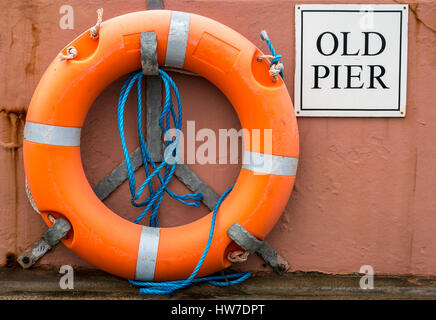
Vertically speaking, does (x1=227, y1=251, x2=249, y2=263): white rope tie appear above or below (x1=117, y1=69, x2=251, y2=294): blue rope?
below

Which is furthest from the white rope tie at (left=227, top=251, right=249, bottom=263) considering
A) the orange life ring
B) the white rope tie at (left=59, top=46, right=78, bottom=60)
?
the white rope tie at (left=59, top=46, right=78, bottom=60)

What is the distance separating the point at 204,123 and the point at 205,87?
0.13 metres

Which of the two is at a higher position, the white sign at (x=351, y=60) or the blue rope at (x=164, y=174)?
the white sign at (x=351, y=60)

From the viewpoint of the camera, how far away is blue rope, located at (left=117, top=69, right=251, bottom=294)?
1.71 meters

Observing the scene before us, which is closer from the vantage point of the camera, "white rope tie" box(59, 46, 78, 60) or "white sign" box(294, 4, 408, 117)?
"white rope tie" box(59, 46, 78, 60)

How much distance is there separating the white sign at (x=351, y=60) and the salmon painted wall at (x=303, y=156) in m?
0.04

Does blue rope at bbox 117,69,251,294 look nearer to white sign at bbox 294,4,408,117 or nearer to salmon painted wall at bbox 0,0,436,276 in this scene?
salmon painted wall at bbox 0,0,436,276

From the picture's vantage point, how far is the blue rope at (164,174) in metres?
1.71

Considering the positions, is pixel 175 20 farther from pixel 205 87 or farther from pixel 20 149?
pixel 20 149

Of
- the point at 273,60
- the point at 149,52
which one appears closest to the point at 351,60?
the point at 273,60

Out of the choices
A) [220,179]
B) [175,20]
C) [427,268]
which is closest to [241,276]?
[220,179]

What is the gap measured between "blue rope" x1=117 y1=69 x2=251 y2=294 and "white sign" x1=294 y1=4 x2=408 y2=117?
46cm

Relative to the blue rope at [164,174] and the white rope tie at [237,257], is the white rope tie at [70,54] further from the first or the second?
the white rope tie at [237,257]

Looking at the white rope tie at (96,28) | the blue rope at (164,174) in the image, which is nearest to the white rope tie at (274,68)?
the blue rope at (164,174)
